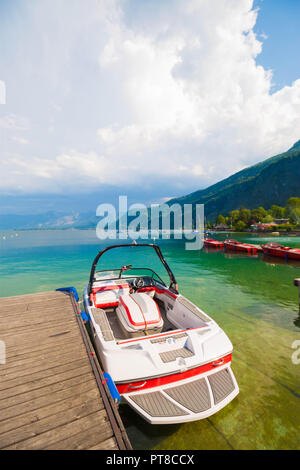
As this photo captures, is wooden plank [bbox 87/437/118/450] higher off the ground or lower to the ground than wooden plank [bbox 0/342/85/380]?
lower

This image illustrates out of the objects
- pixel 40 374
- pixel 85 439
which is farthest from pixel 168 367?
pixel 40 374

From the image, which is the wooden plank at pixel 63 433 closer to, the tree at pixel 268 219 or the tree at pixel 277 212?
the tree at pixel 268 219

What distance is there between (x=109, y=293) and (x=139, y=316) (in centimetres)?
282

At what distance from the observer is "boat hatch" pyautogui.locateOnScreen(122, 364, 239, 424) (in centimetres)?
351

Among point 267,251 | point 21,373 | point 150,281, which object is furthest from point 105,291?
point 267,251

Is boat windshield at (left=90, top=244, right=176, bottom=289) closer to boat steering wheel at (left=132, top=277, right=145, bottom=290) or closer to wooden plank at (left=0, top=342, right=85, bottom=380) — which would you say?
boat steering wheel at (left=132, top=277, right=145, bottom=290)

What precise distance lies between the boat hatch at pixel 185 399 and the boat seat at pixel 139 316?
1.77m

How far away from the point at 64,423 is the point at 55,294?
22.1ft

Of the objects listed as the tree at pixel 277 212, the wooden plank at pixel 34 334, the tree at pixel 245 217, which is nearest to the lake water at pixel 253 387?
the wooden plank at pixel 34 334

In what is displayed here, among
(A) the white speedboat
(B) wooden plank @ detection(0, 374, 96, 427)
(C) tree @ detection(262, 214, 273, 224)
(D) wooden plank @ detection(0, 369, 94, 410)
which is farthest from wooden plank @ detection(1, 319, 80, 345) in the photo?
(C) tree @ detection(262, 214, 273, 224)

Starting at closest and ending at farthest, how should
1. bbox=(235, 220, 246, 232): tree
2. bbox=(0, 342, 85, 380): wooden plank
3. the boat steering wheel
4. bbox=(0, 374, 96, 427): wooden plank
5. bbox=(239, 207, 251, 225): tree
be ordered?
1. bbox=(0, 374, 96, 427): wooden plank
2. bbox=(0, 342, 85, 380): wooden plank
3. the boat steering wheel
4. bbox=(235, 220, 246, 232): tree
5. bbox=(239, 207, 251, 225): tree

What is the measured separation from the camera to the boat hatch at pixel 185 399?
138 inches

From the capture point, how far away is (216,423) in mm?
4059

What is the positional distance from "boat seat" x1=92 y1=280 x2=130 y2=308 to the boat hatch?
4.13 meters
